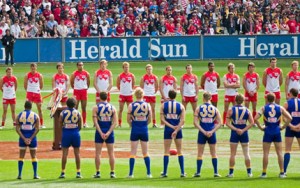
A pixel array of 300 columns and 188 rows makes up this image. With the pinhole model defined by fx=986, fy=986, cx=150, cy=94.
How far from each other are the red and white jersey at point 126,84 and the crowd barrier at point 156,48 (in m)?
18.1

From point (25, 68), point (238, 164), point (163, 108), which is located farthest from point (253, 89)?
point (25, 68)

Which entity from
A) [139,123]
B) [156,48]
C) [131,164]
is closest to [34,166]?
[131,164]

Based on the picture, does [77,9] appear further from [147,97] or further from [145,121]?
[145,121]

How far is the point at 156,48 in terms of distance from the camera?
53.7m

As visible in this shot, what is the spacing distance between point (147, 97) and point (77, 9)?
2239 cm

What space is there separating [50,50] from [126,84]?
18.8 m

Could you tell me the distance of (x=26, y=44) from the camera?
5172 cm

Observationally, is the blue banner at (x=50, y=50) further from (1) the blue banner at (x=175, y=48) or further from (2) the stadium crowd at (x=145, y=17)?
(1) the blue banner at (x=175, y=48)

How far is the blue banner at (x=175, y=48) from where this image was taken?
2110 inches

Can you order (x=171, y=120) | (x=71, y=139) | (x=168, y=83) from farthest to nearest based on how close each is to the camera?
1. (x=168, y=83)
2. (x=171, y=120)
3. (x=71, y=139)

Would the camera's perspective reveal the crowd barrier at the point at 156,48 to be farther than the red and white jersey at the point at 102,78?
Yes

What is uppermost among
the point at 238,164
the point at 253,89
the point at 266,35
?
the point at 266,35

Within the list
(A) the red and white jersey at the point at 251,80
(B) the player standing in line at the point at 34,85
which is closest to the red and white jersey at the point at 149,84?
(A) the red and white jersey at the point at 251,80

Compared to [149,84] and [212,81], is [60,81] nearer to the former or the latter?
[149,84]
